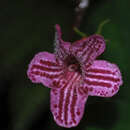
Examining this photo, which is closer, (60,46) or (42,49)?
(60,46)

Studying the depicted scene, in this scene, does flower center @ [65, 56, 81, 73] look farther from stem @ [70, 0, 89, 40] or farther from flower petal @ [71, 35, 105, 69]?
stem @ [70, 0, 89, 40]

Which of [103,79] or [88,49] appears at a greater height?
[88,49]

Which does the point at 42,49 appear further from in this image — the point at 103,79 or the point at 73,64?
the point at 103,79

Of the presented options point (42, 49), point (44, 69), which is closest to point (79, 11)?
point (42, 49)

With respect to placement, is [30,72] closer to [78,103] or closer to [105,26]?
[78,103]

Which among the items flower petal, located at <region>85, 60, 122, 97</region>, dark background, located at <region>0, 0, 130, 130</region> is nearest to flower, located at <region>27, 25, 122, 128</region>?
flower petal, located at <region>85, 60, 122, 97</region>

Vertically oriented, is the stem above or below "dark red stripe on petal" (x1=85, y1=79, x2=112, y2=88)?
above
